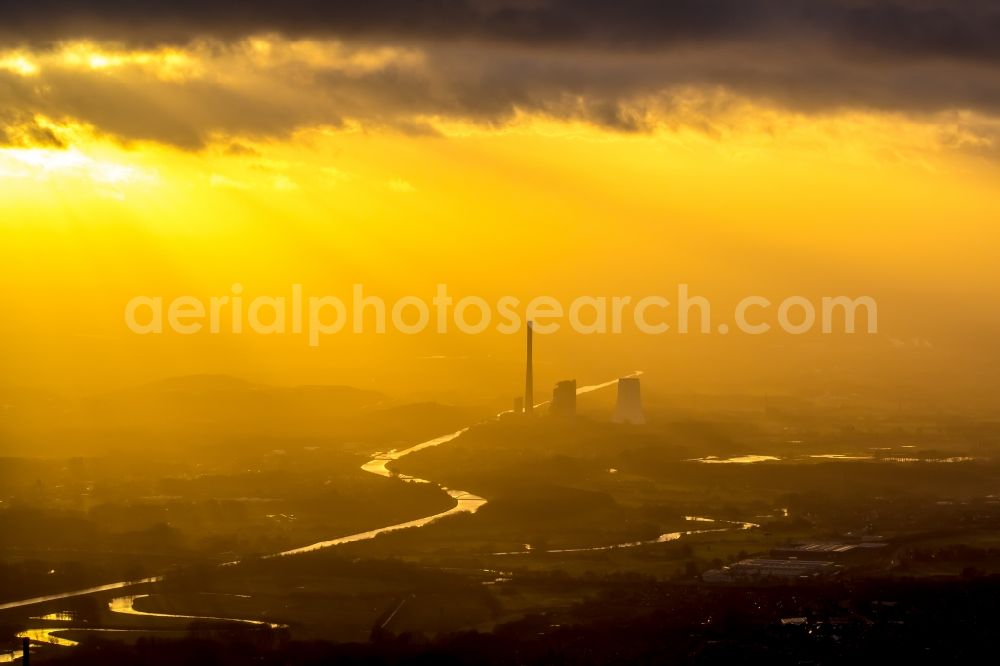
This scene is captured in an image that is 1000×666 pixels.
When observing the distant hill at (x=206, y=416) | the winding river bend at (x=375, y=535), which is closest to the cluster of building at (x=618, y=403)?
the distant hill at (x=206, y=416)

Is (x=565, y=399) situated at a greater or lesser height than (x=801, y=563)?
greater

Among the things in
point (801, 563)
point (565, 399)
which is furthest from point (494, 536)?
point (565, 399)

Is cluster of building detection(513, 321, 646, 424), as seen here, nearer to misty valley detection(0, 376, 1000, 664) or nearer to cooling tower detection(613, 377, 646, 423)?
cooling tower detection(613, 377, 646, 423)

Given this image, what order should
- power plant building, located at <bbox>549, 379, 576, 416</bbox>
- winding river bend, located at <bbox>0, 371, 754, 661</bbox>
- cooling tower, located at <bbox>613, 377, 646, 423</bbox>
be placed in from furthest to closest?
1. cooling tower, located at <bbox>613, 377, 646, 423</bbox>
2. power plant building, located at <bbox>549, 379, 576, 416</bbox>
3. winding river bend, located at <bbox>0, 371, 754, 661</bbox>

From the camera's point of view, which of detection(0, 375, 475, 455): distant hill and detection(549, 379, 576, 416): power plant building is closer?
detection(0, 375, 475, 455): distant hill

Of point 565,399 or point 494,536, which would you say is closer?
point 494,536

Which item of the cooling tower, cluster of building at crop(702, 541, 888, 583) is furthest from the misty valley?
the cooling tower

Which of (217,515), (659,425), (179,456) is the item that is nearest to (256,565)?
(217,515)

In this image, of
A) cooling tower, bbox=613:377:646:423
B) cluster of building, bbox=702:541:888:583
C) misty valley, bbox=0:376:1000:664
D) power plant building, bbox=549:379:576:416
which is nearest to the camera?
misty valley, bbox=0:376:1000:664

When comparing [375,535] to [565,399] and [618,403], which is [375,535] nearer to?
[565,399]

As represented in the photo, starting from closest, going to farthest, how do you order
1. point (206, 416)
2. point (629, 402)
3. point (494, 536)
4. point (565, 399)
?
point (494, 536)
point (565, 399)
point (629, 402)
point (206, 416)

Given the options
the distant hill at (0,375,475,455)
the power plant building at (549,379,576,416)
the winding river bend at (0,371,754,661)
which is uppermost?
the power plant building at (549,379,576,416)
